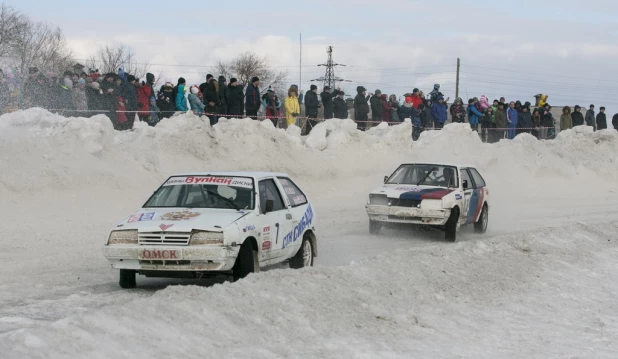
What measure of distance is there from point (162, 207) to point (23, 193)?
26.3ft

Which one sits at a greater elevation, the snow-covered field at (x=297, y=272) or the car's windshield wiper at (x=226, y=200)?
the car's windshield wiper at (x=226, y=200)

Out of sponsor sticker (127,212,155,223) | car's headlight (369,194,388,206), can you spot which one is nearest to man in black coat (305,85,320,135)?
car's headlight (369,194,388,206)

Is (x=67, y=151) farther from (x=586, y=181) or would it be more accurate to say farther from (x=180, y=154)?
(x=586, y=181)

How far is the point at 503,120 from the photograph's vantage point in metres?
31.8

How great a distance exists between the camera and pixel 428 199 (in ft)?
51.6

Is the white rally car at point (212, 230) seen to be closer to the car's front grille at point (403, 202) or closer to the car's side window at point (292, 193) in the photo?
the car's side window at point (292, 193)

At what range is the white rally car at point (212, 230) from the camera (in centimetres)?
962

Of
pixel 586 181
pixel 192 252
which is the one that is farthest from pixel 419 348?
pixel 586 181


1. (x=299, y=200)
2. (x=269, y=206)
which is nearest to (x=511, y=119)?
(x=299, y=200)

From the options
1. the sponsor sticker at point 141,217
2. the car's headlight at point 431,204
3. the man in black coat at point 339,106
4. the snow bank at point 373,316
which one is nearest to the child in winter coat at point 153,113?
the man in black coat at point 339,106

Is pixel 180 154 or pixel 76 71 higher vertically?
pixel 76 71

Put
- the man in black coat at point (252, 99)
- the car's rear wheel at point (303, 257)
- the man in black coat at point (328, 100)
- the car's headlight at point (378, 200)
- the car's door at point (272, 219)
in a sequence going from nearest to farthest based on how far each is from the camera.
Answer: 1. the car's door at point (272, 219)
2. the car's rear wheel at point (303, 257)
3. the car's headlight at point (378, 200)
4. the man in black coat at point (252, 99)
5. the man in black coat at point (328, 100)

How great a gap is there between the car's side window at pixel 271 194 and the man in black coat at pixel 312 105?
12.6 meters

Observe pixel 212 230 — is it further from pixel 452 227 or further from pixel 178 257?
pixel 452 227
